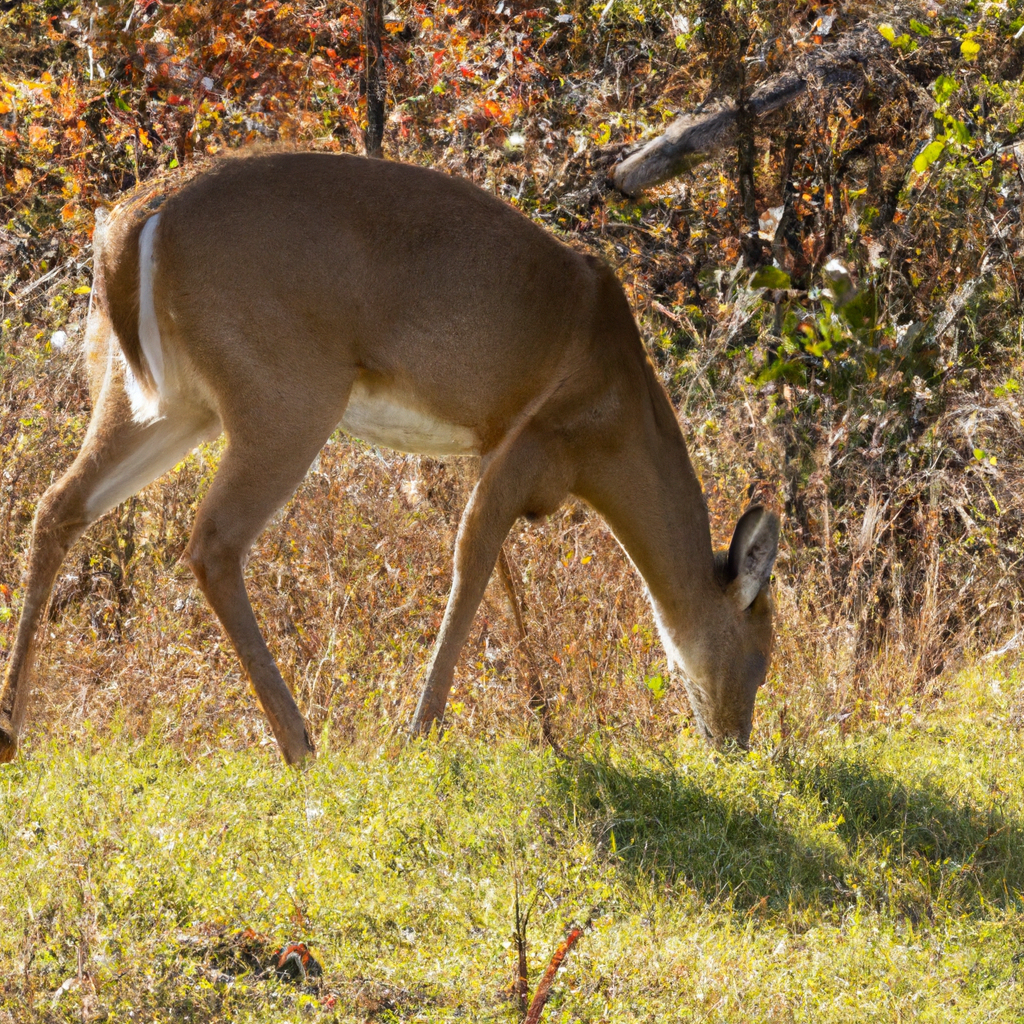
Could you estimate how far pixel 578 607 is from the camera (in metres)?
6.90

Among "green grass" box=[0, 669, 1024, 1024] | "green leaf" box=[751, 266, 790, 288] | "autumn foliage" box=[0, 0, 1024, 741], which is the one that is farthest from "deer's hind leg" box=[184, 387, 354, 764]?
"green leaf" box=[751, 266, 790, 288]

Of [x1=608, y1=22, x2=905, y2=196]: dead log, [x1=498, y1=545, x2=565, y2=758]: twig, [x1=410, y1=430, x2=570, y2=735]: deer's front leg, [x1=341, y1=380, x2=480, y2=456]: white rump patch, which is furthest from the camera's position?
[x1=608, y1=22, x2=905, y2=196]: dead log

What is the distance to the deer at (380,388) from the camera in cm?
527

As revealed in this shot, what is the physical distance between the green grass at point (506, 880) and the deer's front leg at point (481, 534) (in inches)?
10.6

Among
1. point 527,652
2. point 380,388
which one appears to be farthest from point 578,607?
point 380,388

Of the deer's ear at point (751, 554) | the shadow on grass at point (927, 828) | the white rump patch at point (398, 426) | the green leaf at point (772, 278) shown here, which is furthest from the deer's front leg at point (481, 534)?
the green leaf at point (772, 278)

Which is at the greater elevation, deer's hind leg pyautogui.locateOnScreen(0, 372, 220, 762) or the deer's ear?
deer's hind leg pyautogui.locateOnScreen(0, 372, 220, 762)

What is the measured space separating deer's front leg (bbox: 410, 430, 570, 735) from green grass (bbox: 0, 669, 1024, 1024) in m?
0.27

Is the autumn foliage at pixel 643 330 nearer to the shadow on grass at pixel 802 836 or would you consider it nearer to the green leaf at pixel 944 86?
the green leaf at pixel 944 86

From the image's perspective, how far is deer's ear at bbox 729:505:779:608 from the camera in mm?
6082

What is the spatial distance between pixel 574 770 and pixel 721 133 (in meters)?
5.96

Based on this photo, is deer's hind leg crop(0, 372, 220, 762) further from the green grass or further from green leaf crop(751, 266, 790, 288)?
green leaf crop(751, 266, 790, 288)

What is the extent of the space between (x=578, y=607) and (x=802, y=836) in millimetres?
2164

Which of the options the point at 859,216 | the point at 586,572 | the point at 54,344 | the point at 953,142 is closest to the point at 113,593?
the point at 54,344
